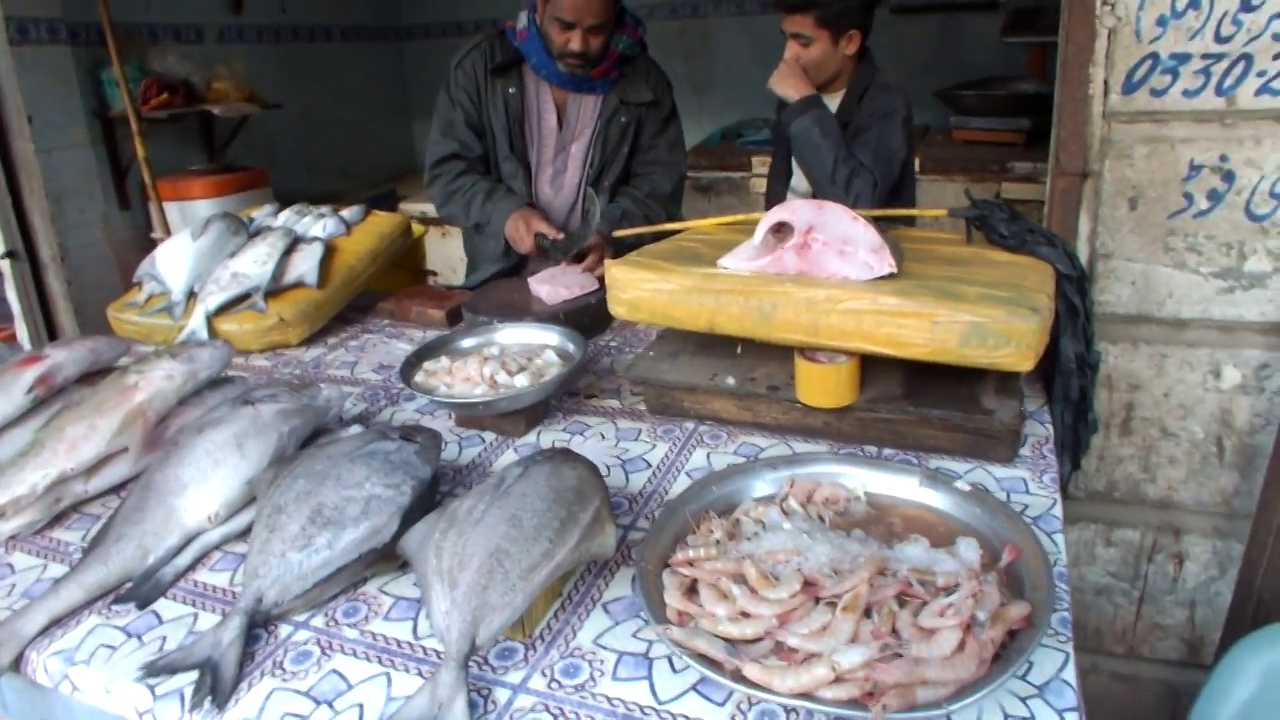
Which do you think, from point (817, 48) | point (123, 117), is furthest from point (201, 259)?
point (123, 117)

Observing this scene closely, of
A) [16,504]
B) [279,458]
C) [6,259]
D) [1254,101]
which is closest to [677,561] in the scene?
[279,458]

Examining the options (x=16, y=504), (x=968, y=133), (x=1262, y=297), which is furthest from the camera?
(x=968, y=133)

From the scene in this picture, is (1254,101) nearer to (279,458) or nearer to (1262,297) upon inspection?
(1262,297)

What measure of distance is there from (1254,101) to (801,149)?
3.54 feet

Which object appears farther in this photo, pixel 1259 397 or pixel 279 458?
pixel 1259 397

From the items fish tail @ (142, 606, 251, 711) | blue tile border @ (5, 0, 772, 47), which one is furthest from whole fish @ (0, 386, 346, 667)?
blue tile border @ (5, 0, 772, 47)

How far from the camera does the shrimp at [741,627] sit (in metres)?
1.20

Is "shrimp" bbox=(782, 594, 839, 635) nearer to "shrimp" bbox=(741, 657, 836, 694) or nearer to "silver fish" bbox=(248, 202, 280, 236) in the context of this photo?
"shrimp" bbox=(741, 657, 836, 694)

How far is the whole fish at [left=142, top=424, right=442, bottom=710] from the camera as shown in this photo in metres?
1.27

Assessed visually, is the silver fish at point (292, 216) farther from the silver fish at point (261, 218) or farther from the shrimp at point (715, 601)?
the shrimp at point (715, 601)

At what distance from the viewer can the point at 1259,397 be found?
232 cm

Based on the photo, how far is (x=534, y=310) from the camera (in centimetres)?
239

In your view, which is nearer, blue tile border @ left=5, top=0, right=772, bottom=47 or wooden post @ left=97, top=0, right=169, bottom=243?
blue tile border @ left=5, top=0, right=772, bottom=47

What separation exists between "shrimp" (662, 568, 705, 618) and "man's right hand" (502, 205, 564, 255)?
1.65 meters
